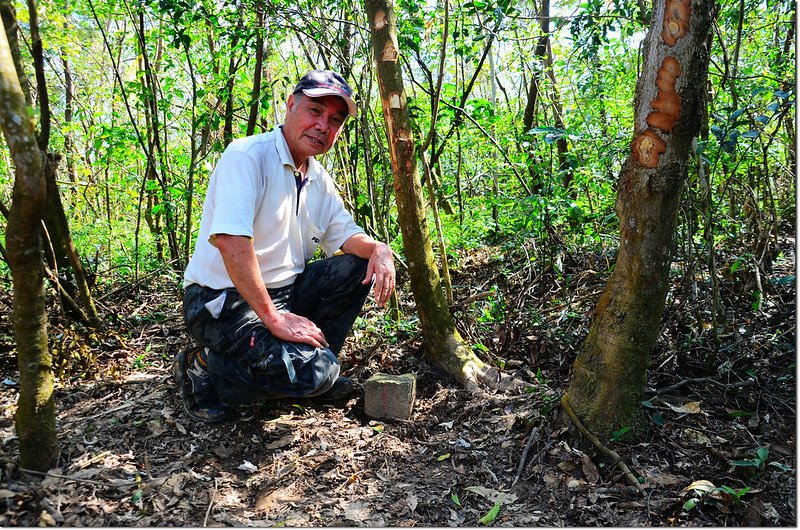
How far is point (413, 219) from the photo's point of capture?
3.09 meters

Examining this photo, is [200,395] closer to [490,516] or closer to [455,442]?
[455,442]

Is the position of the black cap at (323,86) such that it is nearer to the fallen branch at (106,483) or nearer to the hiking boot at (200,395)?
the hiking boot at (200,395)

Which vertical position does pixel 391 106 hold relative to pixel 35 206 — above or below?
above

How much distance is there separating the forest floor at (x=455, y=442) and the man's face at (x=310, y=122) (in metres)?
1.32

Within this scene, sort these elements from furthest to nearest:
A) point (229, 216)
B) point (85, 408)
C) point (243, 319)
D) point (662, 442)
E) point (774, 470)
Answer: point (85, 408) → point (243, 319) → point (229, 216) → point (662, 442) → point (774, 470)

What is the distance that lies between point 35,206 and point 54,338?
170 centimetres

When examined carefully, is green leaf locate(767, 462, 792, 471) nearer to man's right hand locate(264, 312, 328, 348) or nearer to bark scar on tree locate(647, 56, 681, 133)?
bark scar on tree locate(647, 56, 681, 133)

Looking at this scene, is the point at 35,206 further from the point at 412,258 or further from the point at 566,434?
the point at 566,434

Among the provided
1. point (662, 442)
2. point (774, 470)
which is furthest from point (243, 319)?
point (774, 470)

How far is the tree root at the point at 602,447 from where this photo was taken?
6.84 feet

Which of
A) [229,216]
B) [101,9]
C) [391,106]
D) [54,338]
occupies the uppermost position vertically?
[101,9]

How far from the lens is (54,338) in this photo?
10.2 feet

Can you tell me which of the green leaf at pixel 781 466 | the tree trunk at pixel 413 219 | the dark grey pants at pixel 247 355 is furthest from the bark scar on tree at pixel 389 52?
the green leaf at pixel 781 466

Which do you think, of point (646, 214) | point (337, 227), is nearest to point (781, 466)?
point (646, 214)
